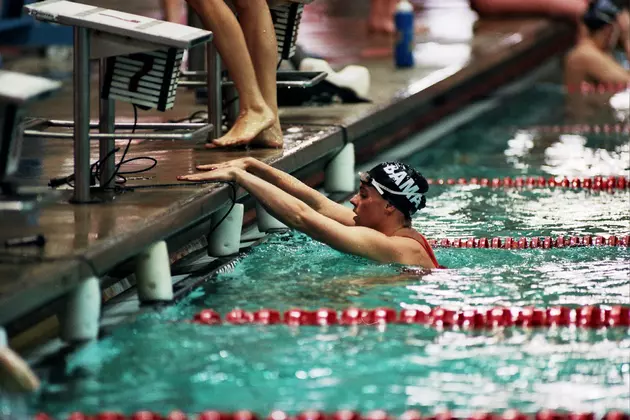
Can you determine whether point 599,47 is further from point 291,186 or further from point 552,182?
point 291,186

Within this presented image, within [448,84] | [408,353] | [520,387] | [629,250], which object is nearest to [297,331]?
[408,353]

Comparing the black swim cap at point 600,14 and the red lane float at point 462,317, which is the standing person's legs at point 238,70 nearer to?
the red lane float at point 462,317

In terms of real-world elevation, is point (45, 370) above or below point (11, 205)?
below

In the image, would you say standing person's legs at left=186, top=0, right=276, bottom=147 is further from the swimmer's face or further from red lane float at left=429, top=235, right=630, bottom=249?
red lane float at left=429, top=235, right=630, bottom=249

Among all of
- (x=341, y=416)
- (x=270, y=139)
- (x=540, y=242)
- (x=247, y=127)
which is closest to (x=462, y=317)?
(x=341, y=416)

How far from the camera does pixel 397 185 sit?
193 inches

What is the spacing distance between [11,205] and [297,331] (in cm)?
103

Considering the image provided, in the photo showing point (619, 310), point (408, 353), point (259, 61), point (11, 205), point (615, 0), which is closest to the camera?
point (11, 205)

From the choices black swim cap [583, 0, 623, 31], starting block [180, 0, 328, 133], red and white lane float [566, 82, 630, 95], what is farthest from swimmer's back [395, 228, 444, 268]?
red and white lane float [566, 82, 630, 95]

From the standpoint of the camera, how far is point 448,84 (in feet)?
29.1

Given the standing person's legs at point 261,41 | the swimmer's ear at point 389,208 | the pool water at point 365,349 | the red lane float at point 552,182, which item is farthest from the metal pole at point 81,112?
the red lane float at point 552,182

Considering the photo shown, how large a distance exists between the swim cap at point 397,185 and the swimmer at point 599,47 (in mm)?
5891

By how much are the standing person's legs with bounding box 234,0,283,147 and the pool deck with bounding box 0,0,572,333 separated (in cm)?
29

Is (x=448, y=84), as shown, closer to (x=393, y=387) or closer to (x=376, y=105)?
(x=376, y=105)
